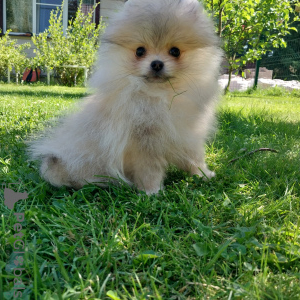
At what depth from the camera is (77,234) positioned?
142 cm

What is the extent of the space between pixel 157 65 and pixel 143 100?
218 mm

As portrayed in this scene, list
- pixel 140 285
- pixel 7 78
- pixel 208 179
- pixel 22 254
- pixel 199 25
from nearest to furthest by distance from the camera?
pixel 140 285 < pixel 22 254 < pixel 199 25 < pixel 208 179 < pixel 7 78

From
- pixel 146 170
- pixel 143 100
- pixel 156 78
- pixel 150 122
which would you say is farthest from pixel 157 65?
pixel 146 170

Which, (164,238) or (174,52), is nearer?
(164,238)

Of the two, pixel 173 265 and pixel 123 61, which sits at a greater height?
pixel 123 61

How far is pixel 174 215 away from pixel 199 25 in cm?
113

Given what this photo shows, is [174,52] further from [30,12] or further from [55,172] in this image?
[30,12]

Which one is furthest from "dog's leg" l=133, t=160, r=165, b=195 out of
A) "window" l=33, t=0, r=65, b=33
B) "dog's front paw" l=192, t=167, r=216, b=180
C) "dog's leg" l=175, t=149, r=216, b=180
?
"window" l=33, t=0, r=65, b=33

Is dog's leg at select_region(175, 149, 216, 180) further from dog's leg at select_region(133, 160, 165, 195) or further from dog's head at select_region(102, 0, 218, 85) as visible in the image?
dog's head at select_region(102, 0, 218, 85)

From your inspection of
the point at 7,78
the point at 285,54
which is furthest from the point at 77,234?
the point at 285,54

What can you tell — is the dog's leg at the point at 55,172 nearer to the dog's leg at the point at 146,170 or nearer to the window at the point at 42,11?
the dog's leg at the point at 146,170

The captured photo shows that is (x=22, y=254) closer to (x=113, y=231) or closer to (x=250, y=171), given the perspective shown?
(x=113, y=231)

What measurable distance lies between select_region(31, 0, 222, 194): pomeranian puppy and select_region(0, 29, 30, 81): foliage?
8.94m

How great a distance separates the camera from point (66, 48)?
372 inches
